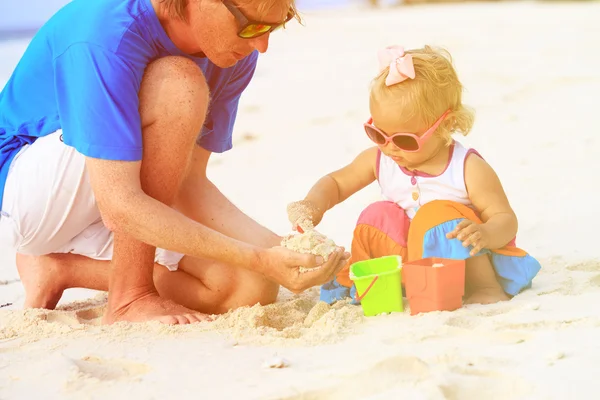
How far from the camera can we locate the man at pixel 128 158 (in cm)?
253

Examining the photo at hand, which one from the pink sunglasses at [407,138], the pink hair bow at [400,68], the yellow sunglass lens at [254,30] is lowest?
the pink sunglasses at [407,138]

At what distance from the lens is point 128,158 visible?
2514 millimetres

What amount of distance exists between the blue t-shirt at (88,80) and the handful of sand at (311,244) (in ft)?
1.98

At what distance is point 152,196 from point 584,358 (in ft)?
4.79

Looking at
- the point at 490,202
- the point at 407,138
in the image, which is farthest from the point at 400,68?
the point at 490,202

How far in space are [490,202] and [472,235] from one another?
0.82 feet

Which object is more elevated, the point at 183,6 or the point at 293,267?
the point at 183,6

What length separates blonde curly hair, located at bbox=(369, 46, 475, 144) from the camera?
297cm

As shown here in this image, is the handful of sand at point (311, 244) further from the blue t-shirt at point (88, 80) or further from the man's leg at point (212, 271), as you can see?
the blue t-shirt at point (88, 80)

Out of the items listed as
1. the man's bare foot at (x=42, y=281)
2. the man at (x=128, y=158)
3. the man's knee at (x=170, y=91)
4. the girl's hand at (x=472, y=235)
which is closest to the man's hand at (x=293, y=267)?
the man at (x=128, y=158)

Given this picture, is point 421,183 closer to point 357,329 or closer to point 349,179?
point 349,179

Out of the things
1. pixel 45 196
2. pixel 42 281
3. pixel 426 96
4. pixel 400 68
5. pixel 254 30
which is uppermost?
pixel 254 30

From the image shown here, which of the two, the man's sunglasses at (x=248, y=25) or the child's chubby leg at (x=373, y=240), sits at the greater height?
the man's sunglasses at (x=248, y=25)

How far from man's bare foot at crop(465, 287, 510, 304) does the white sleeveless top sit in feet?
1.20
